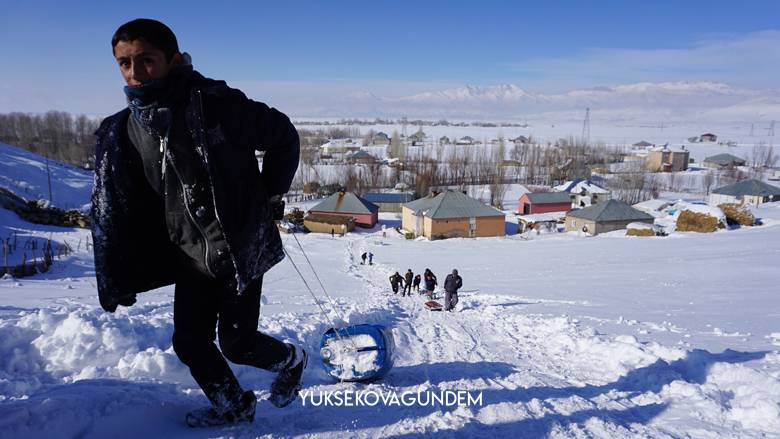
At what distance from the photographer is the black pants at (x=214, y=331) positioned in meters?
2.35

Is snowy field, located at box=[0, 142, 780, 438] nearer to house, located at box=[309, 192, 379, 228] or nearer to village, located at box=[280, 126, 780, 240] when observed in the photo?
village, located at box=[280, 126, 780, 240]

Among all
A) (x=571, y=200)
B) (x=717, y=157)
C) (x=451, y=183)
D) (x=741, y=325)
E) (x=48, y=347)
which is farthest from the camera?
(x=717, y=157)

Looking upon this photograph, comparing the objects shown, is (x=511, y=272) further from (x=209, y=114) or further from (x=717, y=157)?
(x=717, y=157)

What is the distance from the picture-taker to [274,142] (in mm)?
2098

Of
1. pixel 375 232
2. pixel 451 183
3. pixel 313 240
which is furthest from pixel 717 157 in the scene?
pixel 313 240

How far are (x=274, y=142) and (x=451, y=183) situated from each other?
66.2 metres

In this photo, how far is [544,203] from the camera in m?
46.3

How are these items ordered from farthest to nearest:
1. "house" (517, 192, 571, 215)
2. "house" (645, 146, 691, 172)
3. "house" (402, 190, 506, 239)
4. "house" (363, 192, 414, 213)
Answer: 1. "house" (645, 146, 691, 172)
2. "house" (363, 192, 414, 213)
3. "house" (517, 192, 571, 215)
4. "house" (402, 190, 506, 239)

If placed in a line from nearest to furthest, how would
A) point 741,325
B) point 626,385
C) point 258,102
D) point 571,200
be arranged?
1. point 258,102
2. point 626,385
3. point 741,325
4. point 571,200

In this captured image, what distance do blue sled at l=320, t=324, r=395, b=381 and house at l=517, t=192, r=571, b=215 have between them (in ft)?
145

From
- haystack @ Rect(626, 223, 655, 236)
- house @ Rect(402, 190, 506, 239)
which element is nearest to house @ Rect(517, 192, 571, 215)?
house @ Rect(402, 190, 506, 239)

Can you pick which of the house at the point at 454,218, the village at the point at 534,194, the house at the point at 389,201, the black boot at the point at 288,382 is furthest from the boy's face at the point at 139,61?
the house at the point at 389,201

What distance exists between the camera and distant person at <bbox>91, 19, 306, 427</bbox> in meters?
1.87

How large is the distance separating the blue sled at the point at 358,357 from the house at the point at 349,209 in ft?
A: 111
